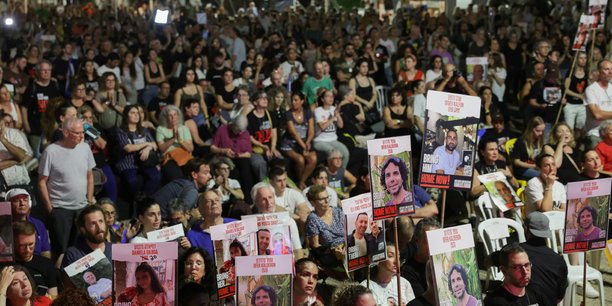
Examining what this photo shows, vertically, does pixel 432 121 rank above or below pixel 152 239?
above

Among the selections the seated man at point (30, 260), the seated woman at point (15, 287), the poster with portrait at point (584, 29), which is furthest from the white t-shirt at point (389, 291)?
the poster with portrait at point (584, 29)

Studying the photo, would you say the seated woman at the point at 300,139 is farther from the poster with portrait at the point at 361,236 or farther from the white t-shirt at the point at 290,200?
the poster with portrait at the point at 361,236

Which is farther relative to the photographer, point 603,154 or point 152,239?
point 603,154

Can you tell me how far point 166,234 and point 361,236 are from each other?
54.5 inches

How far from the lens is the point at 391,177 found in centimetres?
645

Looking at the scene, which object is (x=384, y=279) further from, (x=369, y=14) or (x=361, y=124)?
(x=369, y=14)

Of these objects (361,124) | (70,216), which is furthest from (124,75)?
(70,216)

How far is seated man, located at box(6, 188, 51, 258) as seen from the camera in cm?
736

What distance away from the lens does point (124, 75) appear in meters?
13.9

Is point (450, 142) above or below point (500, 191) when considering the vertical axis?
above

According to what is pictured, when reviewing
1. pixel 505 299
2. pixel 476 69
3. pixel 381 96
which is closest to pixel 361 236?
pixel 505 299

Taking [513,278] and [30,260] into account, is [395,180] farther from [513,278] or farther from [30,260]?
[30,260]

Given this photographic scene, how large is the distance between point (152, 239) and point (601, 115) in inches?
231

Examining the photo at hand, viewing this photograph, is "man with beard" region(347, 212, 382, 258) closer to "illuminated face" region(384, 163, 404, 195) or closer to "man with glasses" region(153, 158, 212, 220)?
"illuminated face" region(384, 163, 404, 195)
